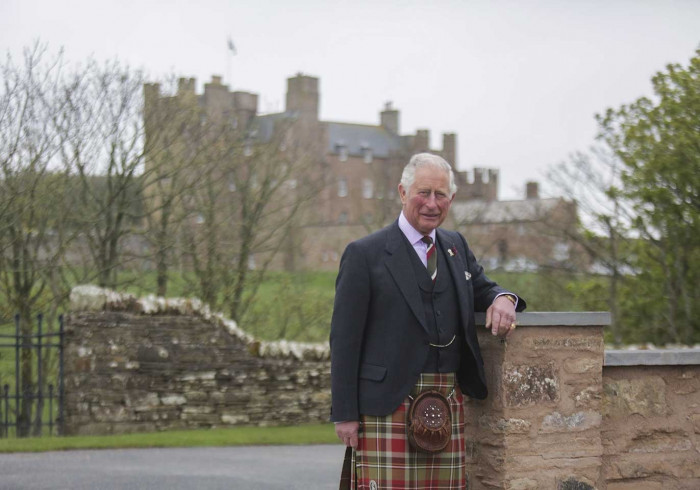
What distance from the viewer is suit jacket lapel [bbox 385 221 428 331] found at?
15.6 ft

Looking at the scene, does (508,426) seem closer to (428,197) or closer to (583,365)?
(583,365)

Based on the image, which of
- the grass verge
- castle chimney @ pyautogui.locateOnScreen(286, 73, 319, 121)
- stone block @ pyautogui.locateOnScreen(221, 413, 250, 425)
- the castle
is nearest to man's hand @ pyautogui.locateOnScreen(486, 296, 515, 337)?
the grass verge

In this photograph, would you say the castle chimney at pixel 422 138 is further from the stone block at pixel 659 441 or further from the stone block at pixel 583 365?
the stone block at pixel 583 365

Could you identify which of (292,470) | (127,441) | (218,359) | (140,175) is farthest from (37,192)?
(292,470)

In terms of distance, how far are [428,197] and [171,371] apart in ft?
33.0

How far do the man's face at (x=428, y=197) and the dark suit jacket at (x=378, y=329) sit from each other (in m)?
0.16

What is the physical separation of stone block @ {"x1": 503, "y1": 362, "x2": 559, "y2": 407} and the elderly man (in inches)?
13.5

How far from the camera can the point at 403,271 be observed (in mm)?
4828

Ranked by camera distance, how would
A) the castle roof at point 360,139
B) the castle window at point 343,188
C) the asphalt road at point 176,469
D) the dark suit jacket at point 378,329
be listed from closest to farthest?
1. the dark suit jacket at point 378,329
2. the asphalt road at point 176,469
3. the castle window at point 343,188
4. the castle roof at point 360,139

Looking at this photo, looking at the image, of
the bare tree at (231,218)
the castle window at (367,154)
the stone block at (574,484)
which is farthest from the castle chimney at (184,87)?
the castle window at (367,154)

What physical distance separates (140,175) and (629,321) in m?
9.54

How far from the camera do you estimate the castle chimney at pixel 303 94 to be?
253 feet

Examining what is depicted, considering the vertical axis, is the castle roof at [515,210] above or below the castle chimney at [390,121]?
below

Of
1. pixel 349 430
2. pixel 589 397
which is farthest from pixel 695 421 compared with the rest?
pixel 349 430
